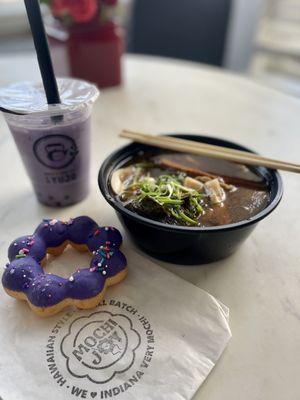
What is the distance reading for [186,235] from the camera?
56 cm

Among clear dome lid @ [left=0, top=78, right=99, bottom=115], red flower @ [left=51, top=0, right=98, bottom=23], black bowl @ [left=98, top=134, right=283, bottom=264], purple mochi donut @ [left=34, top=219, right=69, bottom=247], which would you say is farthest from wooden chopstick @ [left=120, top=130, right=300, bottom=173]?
red flower @ [left=51, top=0, right=98, bottom=23]

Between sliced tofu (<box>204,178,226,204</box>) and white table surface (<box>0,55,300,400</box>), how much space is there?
0.33 feet

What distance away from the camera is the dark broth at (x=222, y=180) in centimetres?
62

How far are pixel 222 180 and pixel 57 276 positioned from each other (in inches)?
13.7

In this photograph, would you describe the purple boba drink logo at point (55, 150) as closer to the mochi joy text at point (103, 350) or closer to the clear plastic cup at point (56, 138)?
the clear plastic cup at point (56, 138)

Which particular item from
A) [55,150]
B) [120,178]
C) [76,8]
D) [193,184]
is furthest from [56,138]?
[76,8]

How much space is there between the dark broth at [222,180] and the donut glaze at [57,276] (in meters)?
0.08

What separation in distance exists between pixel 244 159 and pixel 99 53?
70 cm

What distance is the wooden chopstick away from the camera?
2.30ft

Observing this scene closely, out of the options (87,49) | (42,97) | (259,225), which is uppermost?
(42,97)

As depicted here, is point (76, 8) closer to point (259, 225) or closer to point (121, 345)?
point (259, 225)

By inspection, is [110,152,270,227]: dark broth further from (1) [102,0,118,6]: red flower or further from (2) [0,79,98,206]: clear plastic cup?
(1) [102,0,118,6]: red flower

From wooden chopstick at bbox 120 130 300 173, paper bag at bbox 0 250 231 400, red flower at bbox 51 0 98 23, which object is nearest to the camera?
paper bag at bbox 0 250 231 400

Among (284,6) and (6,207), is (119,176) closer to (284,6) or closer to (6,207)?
(6,207)
